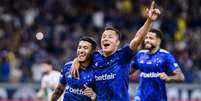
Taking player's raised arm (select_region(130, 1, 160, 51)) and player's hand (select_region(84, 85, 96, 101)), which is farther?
player's hand (select_region(84, 85, 96, 101))

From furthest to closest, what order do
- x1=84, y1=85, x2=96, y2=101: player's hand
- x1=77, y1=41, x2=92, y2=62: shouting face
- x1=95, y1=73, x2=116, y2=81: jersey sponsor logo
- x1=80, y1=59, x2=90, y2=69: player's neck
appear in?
x1=80, y1=59, x2=90, y2=69: player's neck
x1=77, y1=41, x2=92, y2=62: shouting face
x1=84, y1=85, x2=96, y2=101: player's hand
x1=95, y1=73, x2=116, y2=81: jersey sponsor logo

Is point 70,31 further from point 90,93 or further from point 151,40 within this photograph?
point 90,93

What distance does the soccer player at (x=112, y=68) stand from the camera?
12.6m

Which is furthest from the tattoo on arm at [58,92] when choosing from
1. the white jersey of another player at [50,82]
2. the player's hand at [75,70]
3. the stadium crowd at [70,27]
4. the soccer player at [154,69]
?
the stadium crowd at [70,27]

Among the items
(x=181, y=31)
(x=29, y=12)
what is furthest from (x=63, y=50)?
(x=181, y=31)

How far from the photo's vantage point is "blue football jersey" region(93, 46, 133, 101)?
1270cm

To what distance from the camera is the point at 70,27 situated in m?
26.7

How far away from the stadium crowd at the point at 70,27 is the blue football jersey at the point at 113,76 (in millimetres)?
10889

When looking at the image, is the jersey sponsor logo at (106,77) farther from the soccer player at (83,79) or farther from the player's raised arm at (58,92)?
the player's raised arm at (58,92)

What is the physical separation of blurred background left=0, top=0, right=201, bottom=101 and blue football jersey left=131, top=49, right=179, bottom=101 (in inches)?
291

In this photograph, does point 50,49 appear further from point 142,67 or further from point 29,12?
point 142,67

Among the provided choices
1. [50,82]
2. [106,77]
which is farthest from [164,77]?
[50,82]

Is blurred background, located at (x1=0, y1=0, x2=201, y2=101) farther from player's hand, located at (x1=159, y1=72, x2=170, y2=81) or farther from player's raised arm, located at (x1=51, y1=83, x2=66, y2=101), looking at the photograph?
player's raised arm, located at (x1=51, y1=83, x2=66, y2=101)

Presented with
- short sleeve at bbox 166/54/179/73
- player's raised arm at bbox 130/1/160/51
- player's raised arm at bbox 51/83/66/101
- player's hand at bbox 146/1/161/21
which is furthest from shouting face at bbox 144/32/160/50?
player's hand at bbox 146/1/161/21
